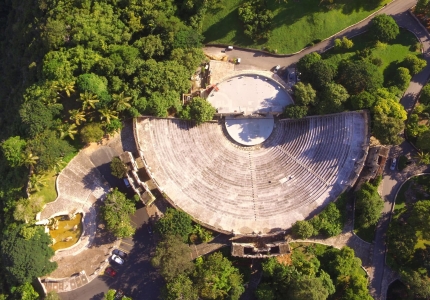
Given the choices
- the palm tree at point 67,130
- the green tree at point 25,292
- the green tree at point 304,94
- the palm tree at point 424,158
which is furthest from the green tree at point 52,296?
the palm tree at point 424,158

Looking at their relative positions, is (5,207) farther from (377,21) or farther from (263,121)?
(377,21)

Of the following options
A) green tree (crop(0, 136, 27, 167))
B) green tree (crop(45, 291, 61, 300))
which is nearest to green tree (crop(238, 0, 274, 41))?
green tree (crop(0, 136, 27, 167))

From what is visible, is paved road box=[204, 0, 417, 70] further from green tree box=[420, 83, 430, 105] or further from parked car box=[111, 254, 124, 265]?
parked car box=[111, 254, 124, 265]

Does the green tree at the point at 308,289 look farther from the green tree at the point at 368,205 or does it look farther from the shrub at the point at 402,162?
the shrub at the point at 402,162

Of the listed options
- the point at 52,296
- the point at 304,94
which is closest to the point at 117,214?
the point at 52,296

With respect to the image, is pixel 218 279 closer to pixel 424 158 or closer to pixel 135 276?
pixel 135 276
